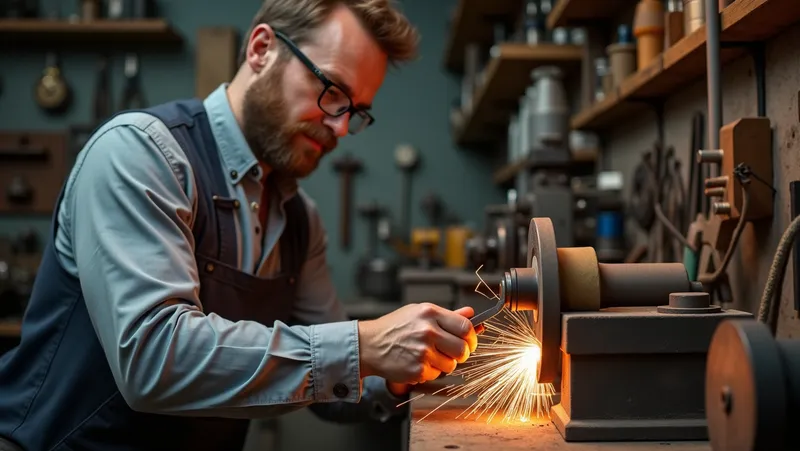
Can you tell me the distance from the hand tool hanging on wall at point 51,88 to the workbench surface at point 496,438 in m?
4.20

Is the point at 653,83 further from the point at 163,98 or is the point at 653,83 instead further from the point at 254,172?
the point at 163,98

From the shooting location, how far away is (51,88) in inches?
179

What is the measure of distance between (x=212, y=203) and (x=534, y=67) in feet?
5.73

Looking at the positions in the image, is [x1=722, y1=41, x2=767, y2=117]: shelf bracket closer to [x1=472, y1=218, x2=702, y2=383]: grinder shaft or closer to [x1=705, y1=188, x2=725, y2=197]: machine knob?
[x1=705, y1=188, x2=725, y2=197]: machine knob

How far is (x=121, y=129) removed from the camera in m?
1.35

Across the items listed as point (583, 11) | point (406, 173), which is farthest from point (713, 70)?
point (406, 173)

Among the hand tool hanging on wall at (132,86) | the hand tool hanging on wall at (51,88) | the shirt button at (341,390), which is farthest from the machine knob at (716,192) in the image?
the hand tool hanging on wall at (51,88)

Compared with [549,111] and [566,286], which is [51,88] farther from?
[566,286]

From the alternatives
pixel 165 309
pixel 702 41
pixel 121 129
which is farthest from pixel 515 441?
pixel 121 129

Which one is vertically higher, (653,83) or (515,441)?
(653,83)

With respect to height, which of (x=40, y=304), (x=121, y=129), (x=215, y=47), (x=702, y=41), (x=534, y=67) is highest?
(x=215, y=47)

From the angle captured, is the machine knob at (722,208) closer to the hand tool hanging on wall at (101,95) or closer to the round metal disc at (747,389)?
the round metal disc at (747,389)

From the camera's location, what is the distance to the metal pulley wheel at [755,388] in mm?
641

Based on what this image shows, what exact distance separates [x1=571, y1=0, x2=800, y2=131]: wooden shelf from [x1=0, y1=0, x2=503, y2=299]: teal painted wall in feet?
7.98
